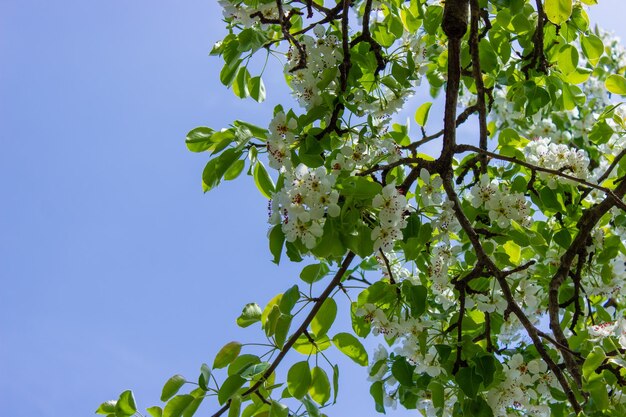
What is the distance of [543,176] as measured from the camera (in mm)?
2092

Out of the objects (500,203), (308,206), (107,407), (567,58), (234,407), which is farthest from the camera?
(567,58)

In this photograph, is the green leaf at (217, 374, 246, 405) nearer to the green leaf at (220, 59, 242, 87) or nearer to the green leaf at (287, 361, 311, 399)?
the green leaf at (287, 361, 311, 399)

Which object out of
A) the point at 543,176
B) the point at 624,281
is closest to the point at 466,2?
the point at 543,176

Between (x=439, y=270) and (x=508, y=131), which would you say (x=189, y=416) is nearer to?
(x=439, y=270)

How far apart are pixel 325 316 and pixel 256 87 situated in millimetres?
805

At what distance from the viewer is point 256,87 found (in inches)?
89.0

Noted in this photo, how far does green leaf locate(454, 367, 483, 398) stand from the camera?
1749mm

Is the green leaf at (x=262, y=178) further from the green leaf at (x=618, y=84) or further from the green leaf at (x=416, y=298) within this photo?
the green leaf at (x=618, y=84)

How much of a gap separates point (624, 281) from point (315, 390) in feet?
3.67

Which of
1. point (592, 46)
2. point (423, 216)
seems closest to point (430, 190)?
point (423, 216)

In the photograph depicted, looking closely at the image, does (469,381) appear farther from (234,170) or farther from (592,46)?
(592,46)

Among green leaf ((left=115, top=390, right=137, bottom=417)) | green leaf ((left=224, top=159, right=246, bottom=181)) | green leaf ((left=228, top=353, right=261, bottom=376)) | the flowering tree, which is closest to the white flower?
the flowering tree

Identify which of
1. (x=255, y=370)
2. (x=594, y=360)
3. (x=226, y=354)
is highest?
(x=226, y=354)

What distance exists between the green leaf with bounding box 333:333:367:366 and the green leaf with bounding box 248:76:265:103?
83cm
